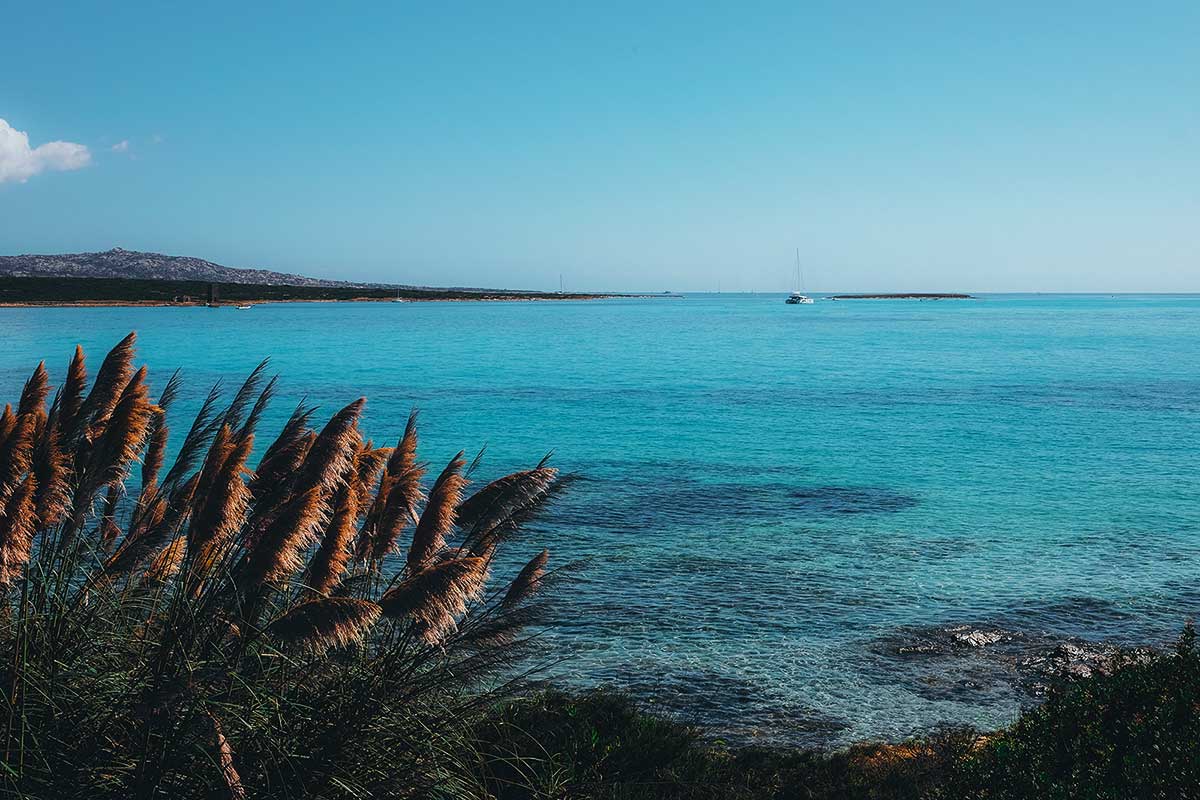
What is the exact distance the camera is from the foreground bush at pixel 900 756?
4539 mm

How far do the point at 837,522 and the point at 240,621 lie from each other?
14656 millimetres

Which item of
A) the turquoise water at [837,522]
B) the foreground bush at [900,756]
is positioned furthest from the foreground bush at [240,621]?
the turquoise water at [837,522]

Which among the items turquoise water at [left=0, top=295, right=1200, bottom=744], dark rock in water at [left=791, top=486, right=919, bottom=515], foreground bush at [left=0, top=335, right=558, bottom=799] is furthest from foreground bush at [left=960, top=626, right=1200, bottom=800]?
dark rock in water at [left=791, top=486, right=919, bottom=515]

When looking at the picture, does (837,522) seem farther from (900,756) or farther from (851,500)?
(900,756)

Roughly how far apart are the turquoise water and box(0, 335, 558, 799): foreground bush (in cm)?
484

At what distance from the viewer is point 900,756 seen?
750 cm

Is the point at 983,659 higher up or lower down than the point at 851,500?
higher up

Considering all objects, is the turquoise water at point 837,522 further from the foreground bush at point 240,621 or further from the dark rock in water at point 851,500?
the foreground bush at point 240,621

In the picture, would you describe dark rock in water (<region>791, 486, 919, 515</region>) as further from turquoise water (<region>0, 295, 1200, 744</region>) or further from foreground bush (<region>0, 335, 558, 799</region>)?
foreground bush (<region>0, 335, 558, 799</region>)

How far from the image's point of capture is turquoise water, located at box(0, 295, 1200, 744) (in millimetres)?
9930

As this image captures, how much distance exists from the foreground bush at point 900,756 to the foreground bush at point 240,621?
2.30 ft

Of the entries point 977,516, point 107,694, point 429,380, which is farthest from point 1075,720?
point 429,380

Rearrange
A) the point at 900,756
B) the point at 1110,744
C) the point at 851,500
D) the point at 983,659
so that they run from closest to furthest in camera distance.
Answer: the point at 1110,744, the point at 900,756, the point at 983,659, the point at 851,500

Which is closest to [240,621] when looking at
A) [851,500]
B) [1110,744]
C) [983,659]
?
[1110,744]
